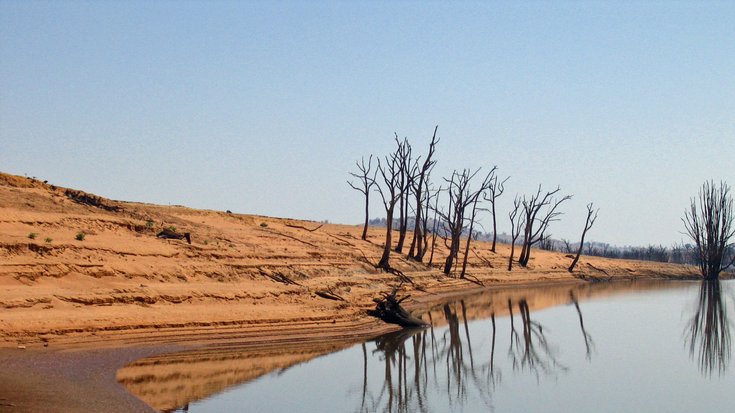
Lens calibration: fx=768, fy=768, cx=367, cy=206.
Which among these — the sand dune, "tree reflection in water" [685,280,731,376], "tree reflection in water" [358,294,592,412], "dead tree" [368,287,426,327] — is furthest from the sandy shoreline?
"tree reflection in water" [685,280,731,376]

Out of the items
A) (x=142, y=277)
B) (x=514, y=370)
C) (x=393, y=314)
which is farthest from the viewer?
(x=393, y=314)

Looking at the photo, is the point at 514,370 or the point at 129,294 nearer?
the point at 129,294

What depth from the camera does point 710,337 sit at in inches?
1222

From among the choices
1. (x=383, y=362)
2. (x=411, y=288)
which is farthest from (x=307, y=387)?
(x=411, y=288)

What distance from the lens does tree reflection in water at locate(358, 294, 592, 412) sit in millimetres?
17250

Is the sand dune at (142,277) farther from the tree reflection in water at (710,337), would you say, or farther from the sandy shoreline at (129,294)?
the tree reflection in water at (710,337)

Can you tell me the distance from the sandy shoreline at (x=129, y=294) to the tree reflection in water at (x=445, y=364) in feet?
5.49

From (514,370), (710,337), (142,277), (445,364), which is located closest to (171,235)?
(142,277)

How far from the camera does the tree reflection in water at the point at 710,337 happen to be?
79.6 feet

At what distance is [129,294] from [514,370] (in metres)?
10.9

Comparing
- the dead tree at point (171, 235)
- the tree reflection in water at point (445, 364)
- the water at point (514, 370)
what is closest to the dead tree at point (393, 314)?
the tree reflection in water at point (445, 364)

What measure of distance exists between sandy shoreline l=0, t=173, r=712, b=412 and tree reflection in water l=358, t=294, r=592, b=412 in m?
1.67

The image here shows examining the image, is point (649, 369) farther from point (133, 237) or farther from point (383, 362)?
point (133, 237)

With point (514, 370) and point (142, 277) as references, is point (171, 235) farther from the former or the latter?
point (514, 370)
